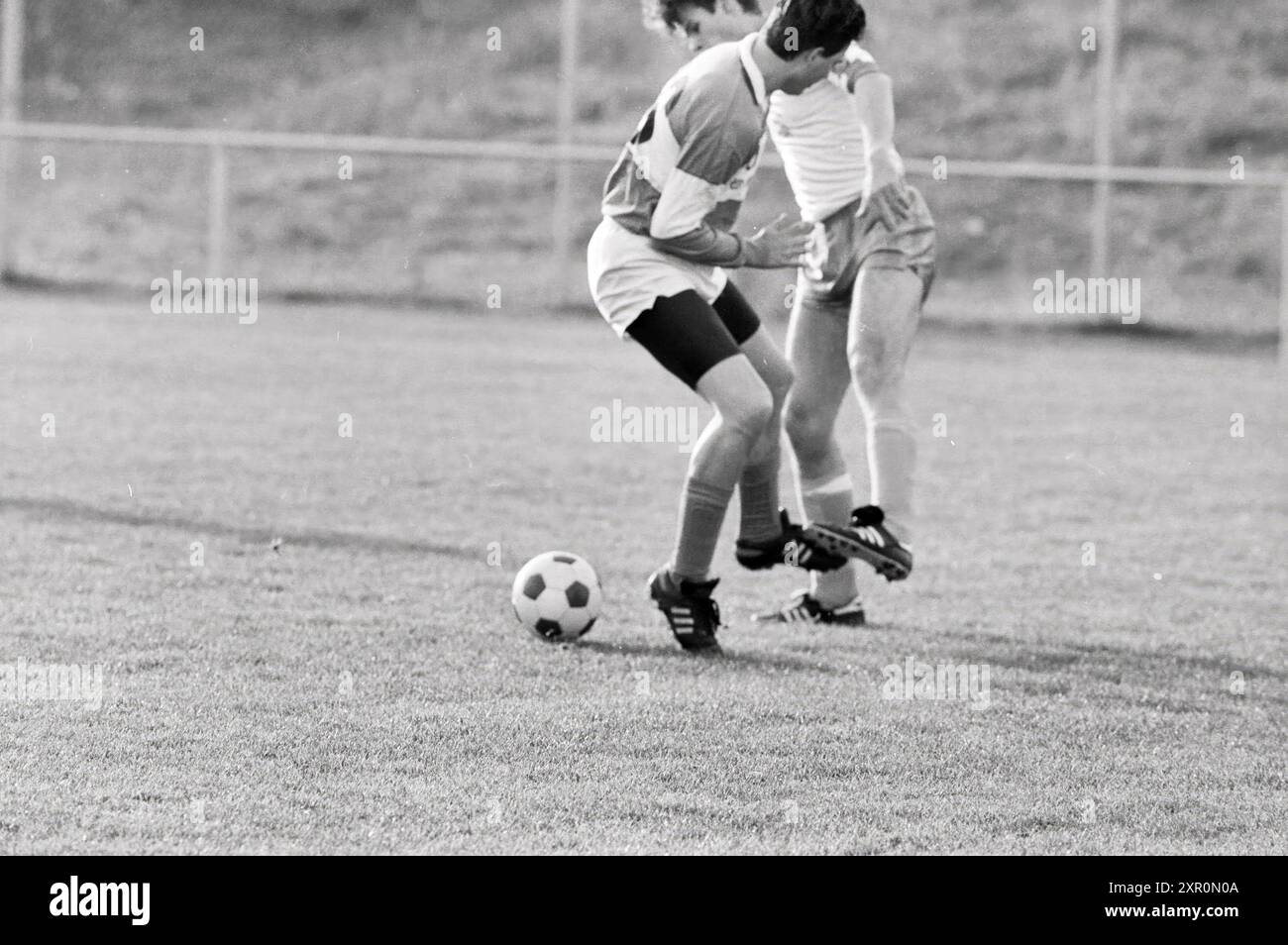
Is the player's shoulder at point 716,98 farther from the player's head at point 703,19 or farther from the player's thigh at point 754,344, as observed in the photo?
the player's thigh at point 754,344

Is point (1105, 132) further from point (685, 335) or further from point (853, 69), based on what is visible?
point (685, 335)

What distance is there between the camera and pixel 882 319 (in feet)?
20.9

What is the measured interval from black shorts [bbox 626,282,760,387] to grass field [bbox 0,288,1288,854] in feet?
2.82

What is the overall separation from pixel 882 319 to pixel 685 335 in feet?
2.86

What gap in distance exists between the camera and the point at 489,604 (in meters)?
6.53

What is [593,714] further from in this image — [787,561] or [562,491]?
[562,491]

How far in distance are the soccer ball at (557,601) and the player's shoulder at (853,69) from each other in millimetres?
1770

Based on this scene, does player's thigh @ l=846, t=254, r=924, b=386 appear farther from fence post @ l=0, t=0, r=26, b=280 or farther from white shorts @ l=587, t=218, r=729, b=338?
fence post @ l=0, t=0, r=26, b=280

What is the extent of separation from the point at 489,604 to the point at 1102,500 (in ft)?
13.4

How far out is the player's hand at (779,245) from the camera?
5770 millimetres

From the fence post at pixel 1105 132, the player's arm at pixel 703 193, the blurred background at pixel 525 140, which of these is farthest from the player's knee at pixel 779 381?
the fence post at pixel 1105 132

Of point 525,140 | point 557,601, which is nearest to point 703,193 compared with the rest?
point 557,601

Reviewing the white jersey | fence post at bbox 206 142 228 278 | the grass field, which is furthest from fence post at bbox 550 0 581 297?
the white jersey

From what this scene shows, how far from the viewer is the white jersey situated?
6.50 metres
